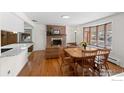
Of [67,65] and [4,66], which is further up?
[4,66]

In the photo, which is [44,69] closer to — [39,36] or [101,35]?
[101,35]

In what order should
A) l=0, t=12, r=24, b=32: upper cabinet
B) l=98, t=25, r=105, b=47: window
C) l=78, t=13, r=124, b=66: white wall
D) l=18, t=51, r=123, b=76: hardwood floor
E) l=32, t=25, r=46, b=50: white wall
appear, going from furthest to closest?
l=32, t=25, r=46, b=50: white wall, l=98, t=25, r=105, b=47: window, l=78, t=13, r=124, b=66: white wall, l=18, t=51, r=123, b=76: hardwood floor, l=0, t=12, r=24, b=32: upper cabinet

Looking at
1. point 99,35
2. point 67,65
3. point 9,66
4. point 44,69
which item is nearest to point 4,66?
point 9,66

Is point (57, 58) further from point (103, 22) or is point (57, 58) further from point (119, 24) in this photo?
point (119, 24)

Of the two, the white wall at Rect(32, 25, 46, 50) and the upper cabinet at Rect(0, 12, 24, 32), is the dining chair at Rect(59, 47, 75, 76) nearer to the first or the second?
the upper cabinet at Rect(0, 12, 24, 32)

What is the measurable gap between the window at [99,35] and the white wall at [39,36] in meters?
3.47

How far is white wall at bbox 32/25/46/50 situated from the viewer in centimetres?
709

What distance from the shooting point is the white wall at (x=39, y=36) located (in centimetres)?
709

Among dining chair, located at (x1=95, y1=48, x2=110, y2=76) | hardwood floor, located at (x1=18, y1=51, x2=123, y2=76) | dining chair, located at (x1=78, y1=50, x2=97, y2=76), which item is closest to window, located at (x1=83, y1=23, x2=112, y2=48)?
hardwood floor, located at (x1=18, y1=51, x2=123, y2=76)

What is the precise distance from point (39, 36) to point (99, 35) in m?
4.05

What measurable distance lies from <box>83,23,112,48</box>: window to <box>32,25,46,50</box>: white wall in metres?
3.47

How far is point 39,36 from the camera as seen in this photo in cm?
725
